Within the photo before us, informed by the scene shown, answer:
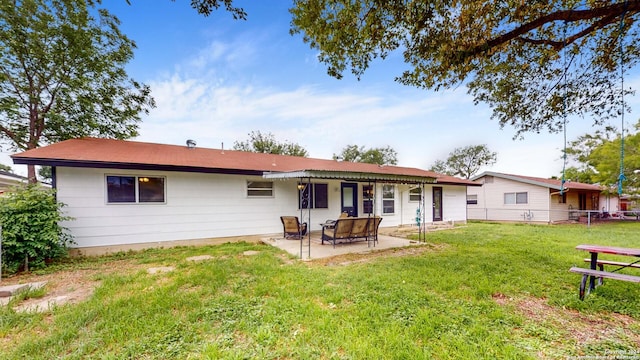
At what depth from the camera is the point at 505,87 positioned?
6812mm

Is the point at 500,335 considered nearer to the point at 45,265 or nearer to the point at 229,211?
the point at 229,211

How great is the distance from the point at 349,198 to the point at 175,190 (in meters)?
7.03

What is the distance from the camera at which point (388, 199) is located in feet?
41.2

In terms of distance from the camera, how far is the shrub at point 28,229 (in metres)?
5.38

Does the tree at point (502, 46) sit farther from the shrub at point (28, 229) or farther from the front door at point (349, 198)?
the shrub at point (28, 229)

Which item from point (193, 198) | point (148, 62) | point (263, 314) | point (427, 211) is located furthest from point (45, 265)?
point (427, 211)

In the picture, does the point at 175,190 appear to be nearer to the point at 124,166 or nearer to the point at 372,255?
the point at 124,166

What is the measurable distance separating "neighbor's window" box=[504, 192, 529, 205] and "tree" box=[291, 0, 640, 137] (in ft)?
42.9

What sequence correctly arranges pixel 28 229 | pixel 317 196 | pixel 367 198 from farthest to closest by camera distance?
pixel 367 198 < pixel 317 196 < pixel 28 229

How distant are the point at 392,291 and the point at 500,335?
1.58 m

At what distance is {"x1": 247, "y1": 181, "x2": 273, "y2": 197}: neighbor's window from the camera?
9.31 m

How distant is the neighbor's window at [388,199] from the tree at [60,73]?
1243 cm

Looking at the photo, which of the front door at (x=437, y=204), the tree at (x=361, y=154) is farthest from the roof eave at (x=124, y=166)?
the tree at (x=361, y=154)

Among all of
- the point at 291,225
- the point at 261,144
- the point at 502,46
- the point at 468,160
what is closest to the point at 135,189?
the point at 291,225
